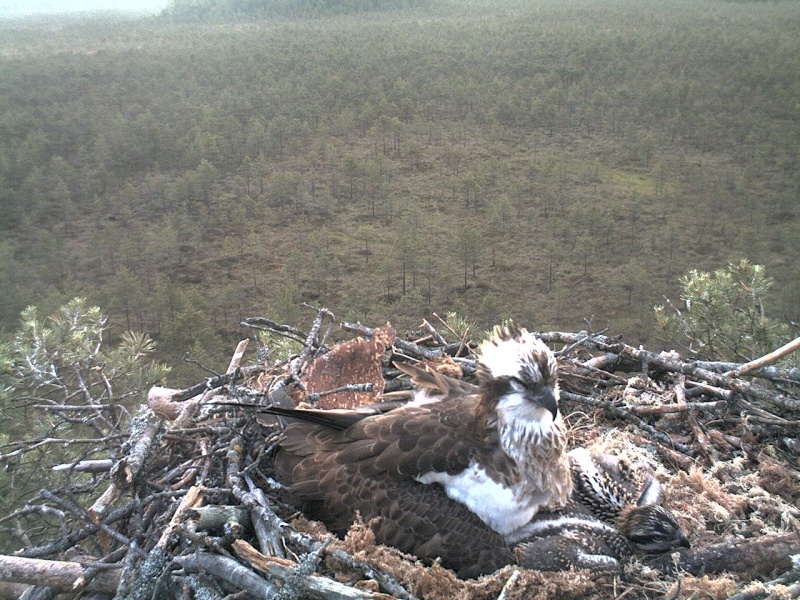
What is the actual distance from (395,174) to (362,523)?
18.7 meters

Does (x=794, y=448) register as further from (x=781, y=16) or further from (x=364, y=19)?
(x=364, y=19)

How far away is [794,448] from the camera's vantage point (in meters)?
3.85

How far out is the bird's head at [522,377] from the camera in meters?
3.04

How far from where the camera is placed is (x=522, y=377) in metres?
3.06

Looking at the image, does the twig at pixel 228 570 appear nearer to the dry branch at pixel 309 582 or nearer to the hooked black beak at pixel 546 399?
the dry branch at pixel 309 582

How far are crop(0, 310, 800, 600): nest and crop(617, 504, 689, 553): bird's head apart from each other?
74 mm

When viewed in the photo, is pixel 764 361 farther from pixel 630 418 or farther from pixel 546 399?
pixel 546 399

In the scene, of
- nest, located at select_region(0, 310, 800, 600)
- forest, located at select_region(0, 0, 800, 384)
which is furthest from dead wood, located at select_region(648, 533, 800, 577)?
forest, located at select_region(0, 0, 800, 384)

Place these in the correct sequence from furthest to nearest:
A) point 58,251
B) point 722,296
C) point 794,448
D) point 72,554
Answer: point 58,251 < point 722,296 < point 794,448 < point 72,554

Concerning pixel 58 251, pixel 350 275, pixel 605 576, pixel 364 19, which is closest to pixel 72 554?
pixel 605 576

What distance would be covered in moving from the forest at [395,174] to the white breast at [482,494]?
23.8ft

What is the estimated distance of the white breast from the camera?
3.06 m

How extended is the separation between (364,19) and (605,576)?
41.9m

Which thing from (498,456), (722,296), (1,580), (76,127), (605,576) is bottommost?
(76,127)
